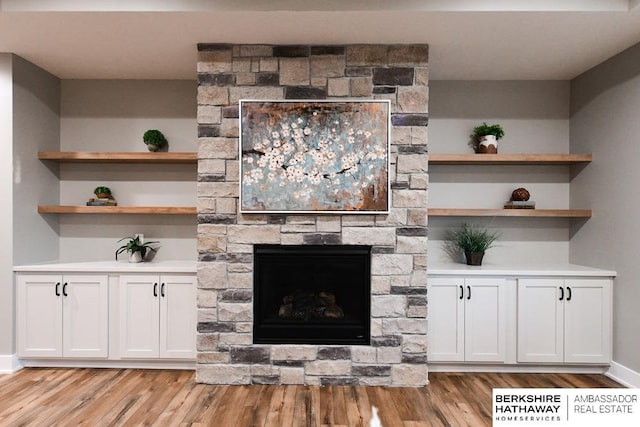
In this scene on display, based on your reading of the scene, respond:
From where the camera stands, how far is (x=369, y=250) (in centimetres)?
322

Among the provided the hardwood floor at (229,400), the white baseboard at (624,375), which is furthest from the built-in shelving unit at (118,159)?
the white baseboard at (624,375)

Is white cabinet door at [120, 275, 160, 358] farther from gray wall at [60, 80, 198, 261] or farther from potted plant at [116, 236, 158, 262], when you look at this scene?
gray wall at [60, 80, 198, 261]

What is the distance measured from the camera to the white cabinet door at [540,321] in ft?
11.3

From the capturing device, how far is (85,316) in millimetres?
3498

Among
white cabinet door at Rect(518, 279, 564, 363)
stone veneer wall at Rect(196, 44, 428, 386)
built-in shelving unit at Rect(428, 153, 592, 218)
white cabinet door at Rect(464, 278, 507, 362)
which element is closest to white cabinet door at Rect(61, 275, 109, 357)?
stone veneer wall at Rect(196, 44, 428, 386)

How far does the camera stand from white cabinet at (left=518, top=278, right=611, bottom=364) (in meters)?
3.42

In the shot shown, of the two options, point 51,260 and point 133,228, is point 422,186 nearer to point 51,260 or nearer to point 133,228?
point 133,228

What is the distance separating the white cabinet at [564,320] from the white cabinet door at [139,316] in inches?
116

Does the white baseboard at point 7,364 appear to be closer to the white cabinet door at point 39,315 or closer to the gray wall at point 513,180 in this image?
the white cabinet door at point 39,315

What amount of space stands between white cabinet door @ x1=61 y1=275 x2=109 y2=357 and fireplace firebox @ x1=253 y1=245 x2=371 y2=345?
1296 mm

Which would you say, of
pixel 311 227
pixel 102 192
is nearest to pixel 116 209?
pixel 102 192

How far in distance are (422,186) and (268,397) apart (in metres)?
1.85

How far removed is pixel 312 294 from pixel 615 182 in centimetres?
255

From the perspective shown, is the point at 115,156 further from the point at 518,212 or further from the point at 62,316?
the point at 518,212
